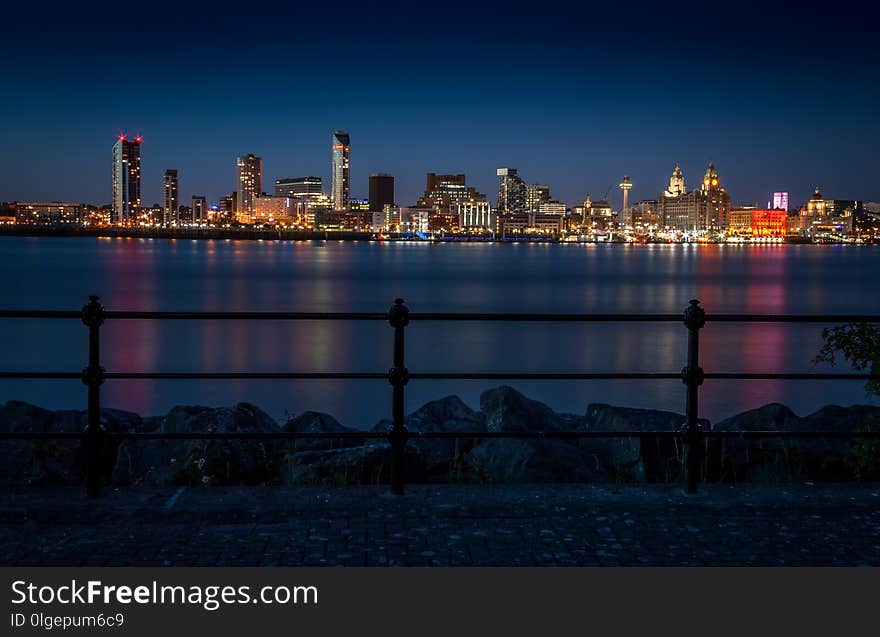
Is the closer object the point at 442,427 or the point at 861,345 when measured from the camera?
the point at 861,345

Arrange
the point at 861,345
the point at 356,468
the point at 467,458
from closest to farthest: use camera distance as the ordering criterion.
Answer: the point at 861,345 < the point at 356,468 < the point at 467,458

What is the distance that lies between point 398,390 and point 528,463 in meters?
2.69

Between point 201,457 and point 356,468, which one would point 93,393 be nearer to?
point 201,457

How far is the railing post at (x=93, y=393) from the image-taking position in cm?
687

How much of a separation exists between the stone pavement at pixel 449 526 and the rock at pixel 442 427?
2.36m

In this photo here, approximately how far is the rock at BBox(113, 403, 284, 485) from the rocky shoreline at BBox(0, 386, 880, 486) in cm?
1

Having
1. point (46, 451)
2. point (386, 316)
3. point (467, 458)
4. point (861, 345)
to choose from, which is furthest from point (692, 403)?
point (46, 451)

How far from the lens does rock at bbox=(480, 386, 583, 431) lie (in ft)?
41.5

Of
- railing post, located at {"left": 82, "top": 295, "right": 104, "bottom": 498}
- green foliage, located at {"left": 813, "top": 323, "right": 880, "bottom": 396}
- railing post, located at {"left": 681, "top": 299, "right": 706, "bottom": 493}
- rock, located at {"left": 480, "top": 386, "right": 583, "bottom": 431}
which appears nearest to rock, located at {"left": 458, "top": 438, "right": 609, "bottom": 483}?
railing post, located at {"left": 681, "top": 299, "right": 706, "bottom": 493}

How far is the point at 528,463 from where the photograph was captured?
9.29 metres

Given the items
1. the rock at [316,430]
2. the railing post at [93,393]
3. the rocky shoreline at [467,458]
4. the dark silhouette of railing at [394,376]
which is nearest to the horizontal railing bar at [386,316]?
the dark silhouette of railing at [394,376]

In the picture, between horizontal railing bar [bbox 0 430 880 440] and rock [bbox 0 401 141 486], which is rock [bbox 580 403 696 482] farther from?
rock [bbox 0 401 141 486]

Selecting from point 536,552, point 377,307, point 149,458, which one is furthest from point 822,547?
point 377,307

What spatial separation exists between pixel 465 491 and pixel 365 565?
6.25 feet
